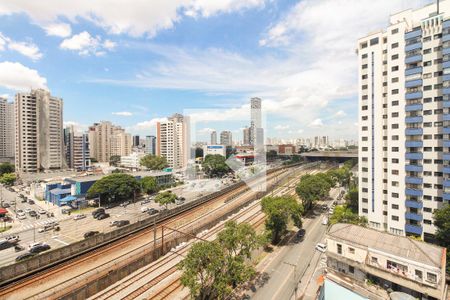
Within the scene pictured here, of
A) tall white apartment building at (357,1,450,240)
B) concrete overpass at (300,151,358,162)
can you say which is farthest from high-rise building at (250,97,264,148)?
concrete overpass at (300,151,358,162)

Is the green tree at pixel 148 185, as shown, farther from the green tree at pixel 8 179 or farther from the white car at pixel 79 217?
the green tree at pixel 8 179

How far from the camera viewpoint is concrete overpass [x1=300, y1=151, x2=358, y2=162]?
95700mm

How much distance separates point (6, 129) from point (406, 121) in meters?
146

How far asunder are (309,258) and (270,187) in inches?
1212

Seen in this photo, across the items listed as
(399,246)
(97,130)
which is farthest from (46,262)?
(97,130)

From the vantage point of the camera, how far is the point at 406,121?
26.8 metres

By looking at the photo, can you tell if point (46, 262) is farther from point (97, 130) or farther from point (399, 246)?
point (97, 130)

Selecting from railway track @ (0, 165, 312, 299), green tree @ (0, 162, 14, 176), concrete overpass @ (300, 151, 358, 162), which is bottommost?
railway track @ (0, 165, 312, 299)

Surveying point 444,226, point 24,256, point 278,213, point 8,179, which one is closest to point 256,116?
point 278,213

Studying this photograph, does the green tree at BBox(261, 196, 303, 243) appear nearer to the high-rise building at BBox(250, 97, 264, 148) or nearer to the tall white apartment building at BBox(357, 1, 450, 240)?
the tall white apartment building at BBox(357, 1, 450, 240)

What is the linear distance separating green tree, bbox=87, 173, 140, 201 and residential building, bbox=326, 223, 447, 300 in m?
37.3

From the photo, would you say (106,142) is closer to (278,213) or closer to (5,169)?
(5,169)

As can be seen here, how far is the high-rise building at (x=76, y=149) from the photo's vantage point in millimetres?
91938

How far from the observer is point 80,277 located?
19797mm
